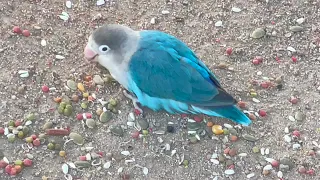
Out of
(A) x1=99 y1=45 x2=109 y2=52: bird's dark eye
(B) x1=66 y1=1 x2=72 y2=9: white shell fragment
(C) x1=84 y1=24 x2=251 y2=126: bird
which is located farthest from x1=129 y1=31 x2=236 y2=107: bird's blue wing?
(B) x1=66 y1=1 x2=72 y2=9: white shell fragment

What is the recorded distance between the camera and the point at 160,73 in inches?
129

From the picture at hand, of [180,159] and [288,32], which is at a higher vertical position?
[288,32]

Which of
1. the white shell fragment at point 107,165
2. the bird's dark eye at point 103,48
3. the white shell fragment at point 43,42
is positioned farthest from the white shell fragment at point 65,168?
the white shell fragment at point 43,42

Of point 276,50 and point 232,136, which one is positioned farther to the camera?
point 276,50

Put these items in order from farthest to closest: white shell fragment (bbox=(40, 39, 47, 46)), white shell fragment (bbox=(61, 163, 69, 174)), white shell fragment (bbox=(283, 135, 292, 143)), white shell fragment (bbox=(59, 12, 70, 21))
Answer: white shell fragment (bbox=(59, 12, 70, 21)) < white shell fragment (bbox=(40, 39, 47, 46)) < white shell fragment (bbox=(283, 135, 292, 143)) < white shell fragment (bbox=(61, 163, 69, 174))

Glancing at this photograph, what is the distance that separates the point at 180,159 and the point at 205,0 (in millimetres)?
1265

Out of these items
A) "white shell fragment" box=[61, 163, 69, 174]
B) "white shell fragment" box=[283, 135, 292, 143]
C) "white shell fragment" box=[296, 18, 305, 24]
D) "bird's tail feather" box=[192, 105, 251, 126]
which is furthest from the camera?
"white shell fragment" box=[296, 18, 305, 24]

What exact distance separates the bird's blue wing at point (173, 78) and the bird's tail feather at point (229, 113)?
0.06 metres

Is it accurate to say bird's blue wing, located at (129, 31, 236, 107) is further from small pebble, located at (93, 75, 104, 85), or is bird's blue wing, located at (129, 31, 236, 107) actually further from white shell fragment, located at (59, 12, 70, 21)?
white shell fragment, located at (59, 12, 70, 21)

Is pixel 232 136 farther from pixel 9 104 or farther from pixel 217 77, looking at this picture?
pixel 9 104

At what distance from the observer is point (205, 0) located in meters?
4.09

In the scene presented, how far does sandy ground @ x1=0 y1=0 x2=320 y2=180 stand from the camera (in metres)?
3.32

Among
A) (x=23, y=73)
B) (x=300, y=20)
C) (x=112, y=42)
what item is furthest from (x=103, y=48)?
(x=300, y=20)

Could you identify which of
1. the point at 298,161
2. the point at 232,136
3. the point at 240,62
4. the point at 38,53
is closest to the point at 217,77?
the point at 240,62
